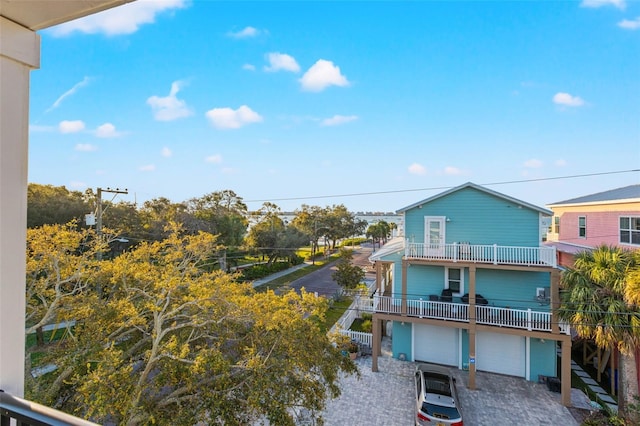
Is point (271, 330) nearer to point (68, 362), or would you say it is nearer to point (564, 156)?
point (68, 362)

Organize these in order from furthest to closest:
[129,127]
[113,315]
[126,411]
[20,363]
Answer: [129,127], [113,315], [126,411], [20,363]

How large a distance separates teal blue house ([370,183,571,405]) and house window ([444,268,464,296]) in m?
0.03

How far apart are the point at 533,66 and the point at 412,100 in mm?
3101

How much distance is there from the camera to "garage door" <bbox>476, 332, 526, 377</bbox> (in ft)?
33.2

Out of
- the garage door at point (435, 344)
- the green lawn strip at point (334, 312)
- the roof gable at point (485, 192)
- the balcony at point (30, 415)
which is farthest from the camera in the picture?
the green lawn strip at point (334, 312)

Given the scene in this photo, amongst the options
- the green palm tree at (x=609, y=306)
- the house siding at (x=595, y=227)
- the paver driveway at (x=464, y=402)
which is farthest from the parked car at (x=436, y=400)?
the house siding at (x=595, y=227)

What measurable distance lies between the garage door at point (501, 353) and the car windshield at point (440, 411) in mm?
4126

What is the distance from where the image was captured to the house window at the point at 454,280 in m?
10.9

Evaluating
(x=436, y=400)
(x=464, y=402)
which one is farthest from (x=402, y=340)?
(x=436, y=400)

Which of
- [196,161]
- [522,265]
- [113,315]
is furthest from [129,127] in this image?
[522,265]

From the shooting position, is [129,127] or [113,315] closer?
[113,315]

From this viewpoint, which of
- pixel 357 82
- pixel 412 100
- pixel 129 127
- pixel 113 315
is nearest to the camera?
pixel 113 315

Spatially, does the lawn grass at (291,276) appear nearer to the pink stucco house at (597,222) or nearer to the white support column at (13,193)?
the pink stucco house at (597,222)

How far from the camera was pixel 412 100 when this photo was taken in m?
9.56
